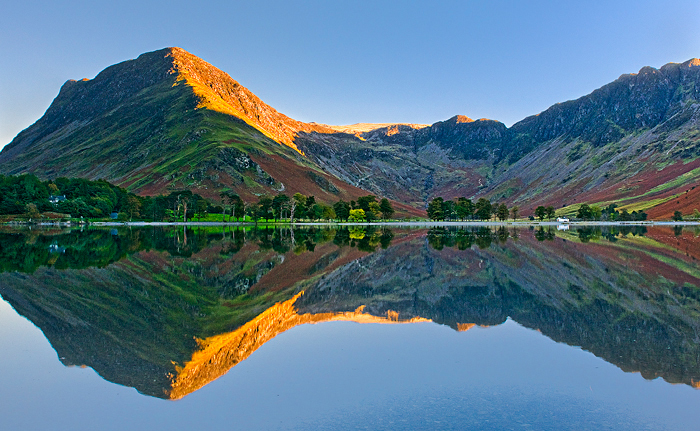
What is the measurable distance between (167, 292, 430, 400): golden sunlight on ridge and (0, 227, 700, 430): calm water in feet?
0.27

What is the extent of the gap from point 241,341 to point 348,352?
11.7 feet

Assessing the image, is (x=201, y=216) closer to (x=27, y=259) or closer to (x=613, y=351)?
(x=27, y=259)

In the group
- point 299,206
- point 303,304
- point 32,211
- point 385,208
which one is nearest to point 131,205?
point 32,211

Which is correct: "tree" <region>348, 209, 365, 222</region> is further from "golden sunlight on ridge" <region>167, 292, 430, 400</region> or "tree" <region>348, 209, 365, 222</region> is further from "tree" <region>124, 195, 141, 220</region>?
"golden sunlight on ridge" <region>167, 292, 430, 400</region>

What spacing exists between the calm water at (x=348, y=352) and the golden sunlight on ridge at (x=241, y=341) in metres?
0.08

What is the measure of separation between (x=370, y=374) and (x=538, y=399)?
162 inches

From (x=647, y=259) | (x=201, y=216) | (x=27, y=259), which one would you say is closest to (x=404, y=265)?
(x=647, y=259)

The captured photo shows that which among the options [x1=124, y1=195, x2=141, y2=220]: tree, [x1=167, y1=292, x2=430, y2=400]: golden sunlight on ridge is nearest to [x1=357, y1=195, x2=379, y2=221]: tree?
[x1=124, y1=195, x2=141, y2=220]: tree

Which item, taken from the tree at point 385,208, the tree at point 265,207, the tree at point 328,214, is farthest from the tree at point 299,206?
the tree at point 385,208

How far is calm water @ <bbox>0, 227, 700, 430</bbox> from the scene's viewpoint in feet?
32.1

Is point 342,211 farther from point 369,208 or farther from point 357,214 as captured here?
point 369,208

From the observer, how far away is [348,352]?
46.7 feet

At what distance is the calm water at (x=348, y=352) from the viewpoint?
977cm

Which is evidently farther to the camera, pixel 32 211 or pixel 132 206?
pixel 132 206
